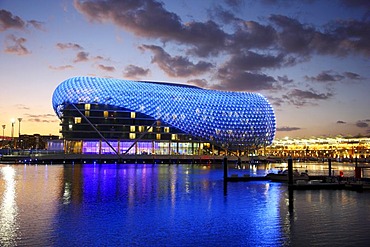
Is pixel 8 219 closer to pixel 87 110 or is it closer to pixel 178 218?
pixel 178 218

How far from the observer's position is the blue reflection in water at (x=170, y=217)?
65.8 feet

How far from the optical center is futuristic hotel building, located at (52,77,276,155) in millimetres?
113875

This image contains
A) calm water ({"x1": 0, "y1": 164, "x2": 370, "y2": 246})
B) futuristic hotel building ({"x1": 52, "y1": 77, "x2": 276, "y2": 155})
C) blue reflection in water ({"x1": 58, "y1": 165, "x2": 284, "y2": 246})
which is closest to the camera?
calm water ({"x1": 0, "y1": 164, "x2": 370, "y2": 246})

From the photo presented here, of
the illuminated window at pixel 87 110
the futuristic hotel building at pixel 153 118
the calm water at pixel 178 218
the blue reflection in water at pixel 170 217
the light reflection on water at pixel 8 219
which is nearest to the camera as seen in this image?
the light reflection on water at pixel 8 219

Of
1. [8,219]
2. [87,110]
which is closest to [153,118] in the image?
[87,110]

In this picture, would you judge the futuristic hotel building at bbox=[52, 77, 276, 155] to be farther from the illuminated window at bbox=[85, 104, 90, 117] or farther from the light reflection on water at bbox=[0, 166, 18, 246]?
the light reflection on water at bbox=[0, 166, 18, 246]

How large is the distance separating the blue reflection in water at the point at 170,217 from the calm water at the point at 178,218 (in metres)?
0.05

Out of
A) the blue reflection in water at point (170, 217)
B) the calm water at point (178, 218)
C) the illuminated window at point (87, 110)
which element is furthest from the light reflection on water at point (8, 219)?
the illuminated window at point (87, 110)

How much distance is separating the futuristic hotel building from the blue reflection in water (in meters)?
76.7

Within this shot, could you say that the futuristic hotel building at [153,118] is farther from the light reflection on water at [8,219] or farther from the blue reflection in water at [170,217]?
the light reflection on water at [8,219]

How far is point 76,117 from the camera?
113250 millimetres

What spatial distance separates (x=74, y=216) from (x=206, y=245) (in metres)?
9.75

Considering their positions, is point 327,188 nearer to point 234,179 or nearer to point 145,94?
point 234,179

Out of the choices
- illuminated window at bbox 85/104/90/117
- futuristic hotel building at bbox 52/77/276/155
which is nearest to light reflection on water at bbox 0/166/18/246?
illuminated window at bbox 85/104/90/117
